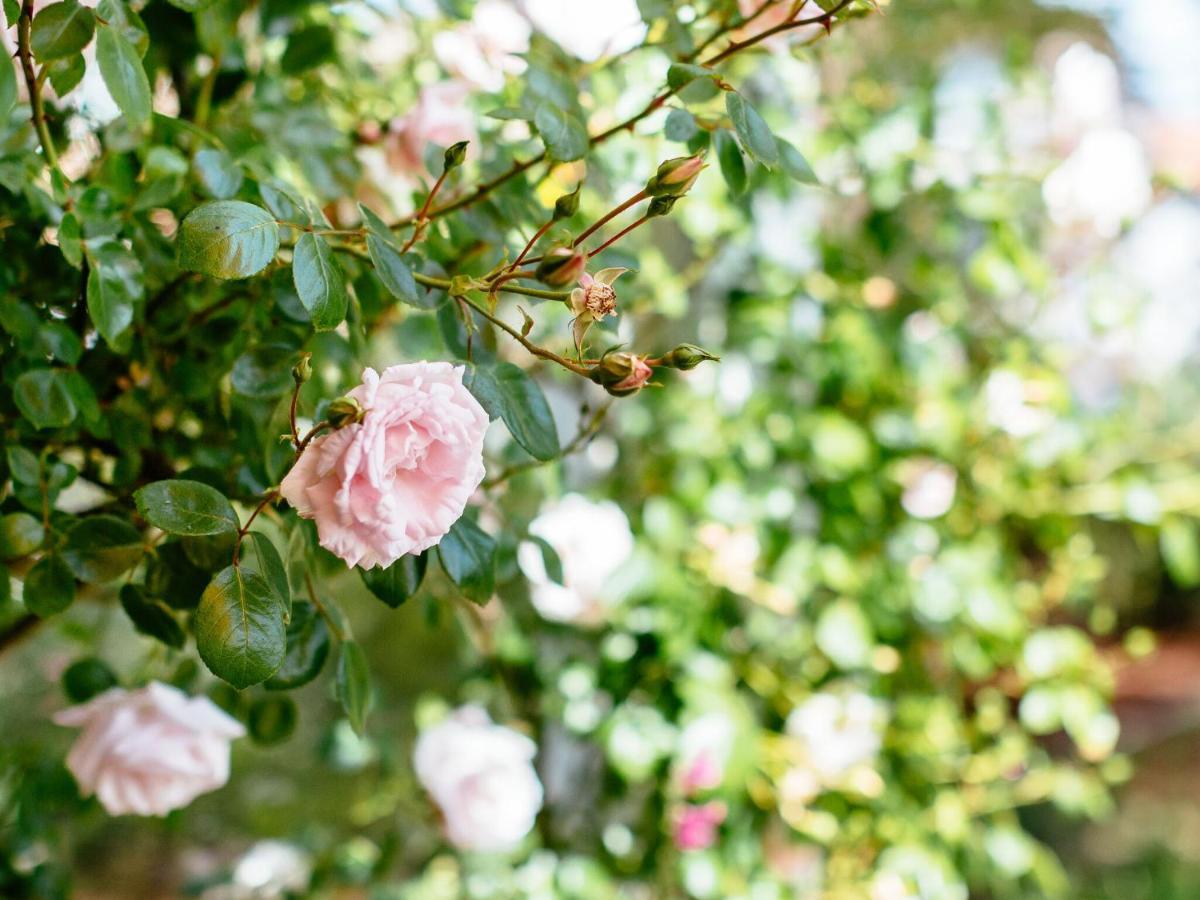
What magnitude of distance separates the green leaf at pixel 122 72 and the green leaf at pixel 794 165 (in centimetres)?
26

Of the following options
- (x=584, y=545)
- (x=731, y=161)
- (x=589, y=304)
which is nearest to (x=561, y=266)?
(x=589, y=304)

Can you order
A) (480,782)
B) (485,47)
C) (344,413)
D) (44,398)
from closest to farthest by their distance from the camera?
(344,413) → (44,398) → (485,47) → (480,782)

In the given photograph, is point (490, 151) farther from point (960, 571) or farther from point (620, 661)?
point (960, 571)

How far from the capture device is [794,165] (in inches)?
18.4

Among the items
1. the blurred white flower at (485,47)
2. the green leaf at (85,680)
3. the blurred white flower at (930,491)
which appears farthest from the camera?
the blurred white flower at (930,491)

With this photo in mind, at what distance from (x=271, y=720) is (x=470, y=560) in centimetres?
25

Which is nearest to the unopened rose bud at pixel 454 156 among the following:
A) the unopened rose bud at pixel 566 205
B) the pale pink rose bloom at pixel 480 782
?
the unopened rose bud at pixel 566 205

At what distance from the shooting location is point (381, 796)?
99 cm

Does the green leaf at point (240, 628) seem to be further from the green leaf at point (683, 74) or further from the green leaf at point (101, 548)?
the green leaf at point (683, 74)

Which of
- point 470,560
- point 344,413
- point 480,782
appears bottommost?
point 480,782

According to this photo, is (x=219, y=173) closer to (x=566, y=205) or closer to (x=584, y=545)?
(x=566, y=205)

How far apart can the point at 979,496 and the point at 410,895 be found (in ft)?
2.22

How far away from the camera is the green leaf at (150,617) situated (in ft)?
1.49

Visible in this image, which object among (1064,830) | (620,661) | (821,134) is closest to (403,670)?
(620,661)
